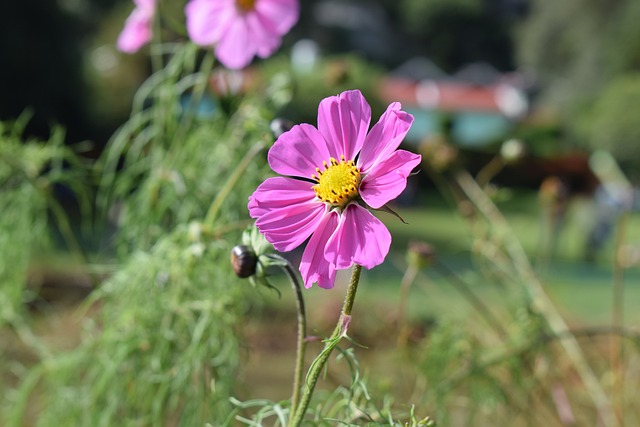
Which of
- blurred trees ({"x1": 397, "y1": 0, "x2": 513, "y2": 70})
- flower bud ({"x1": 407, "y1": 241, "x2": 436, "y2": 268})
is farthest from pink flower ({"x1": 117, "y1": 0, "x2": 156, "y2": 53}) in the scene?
blurred trees ({"x1": 397, "y1": 0, "x2": 513, "y2": 70})

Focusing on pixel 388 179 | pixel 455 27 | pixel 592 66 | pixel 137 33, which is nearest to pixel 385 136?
pixel 388 179

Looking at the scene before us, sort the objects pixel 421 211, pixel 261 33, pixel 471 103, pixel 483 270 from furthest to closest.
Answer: pixel 471 103 → pixel 421 211 → pixel 483 270 → pixel 261 33

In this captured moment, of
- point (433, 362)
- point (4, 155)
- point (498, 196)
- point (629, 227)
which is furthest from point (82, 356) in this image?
point (629, 227)

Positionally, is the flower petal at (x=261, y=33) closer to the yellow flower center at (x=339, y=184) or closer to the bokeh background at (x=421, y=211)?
the bokeh background at (x=421, y=211)

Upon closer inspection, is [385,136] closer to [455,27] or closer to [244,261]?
[244,261]

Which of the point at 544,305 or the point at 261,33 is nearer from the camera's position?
the point at 261,33

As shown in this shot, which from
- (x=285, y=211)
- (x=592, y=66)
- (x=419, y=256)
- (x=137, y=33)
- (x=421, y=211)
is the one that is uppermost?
(x=285, y=211)

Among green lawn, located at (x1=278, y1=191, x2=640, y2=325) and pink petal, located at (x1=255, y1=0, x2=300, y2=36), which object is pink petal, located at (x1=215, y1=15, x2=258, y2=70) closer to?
pink petal, located at (x1=255, y1=0, x2=300, y2=36)
